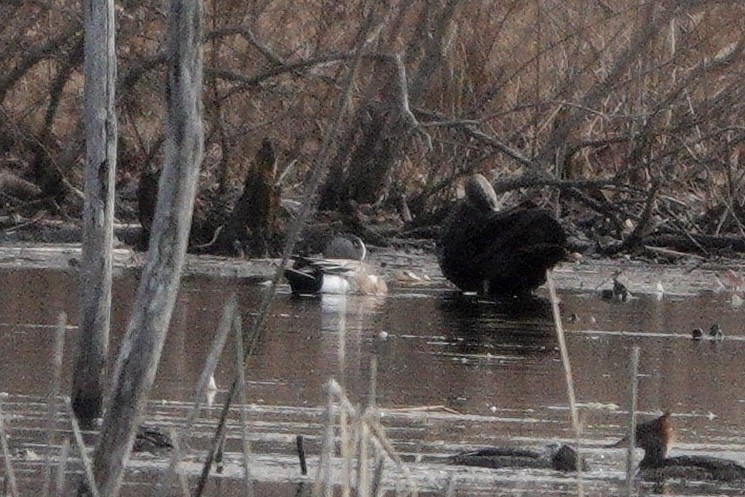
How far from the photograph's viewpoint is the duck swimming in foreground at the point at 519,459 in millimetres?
7562

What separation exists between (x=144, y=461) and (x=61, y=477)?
2.96 m

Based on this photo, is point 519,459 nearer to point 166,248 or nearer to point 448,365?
point 166,248

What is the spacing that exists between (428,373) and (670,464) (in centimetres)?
323

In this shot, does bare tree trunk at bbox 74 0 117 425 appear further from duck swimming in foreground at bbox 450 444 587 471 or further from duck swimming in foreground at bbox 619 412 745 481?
duck swimming in foreground at bbox 619 412 745 481

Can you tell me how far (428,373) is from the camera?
35.0 ft

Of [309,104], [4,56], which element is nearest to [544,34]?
[309,104]

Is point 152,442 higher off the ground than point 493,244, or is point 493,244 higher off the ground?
point 493,244

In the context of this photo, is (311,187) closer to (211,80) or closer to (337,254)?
(337,254)

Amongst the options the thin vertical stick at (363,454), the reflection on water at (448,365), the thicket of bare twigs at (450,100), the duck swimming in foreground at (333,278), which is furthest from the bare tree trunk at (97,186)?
the thicket of bare twigs at (450,100)

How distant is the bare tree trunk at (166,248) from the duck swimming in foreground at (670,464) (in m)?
2.69

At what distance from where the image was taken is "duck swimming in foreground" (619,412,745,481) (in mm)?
7480

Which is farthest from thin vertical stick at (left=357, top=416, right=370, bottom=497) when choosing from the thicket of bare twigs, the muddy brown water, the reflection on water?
the thicket of bare twigs

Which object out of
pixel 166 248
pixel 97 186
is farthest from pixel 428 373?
pixel 166 248

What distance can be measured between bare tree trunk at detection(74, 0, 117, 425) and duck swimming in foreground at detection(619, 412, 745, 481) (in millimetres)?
1977
